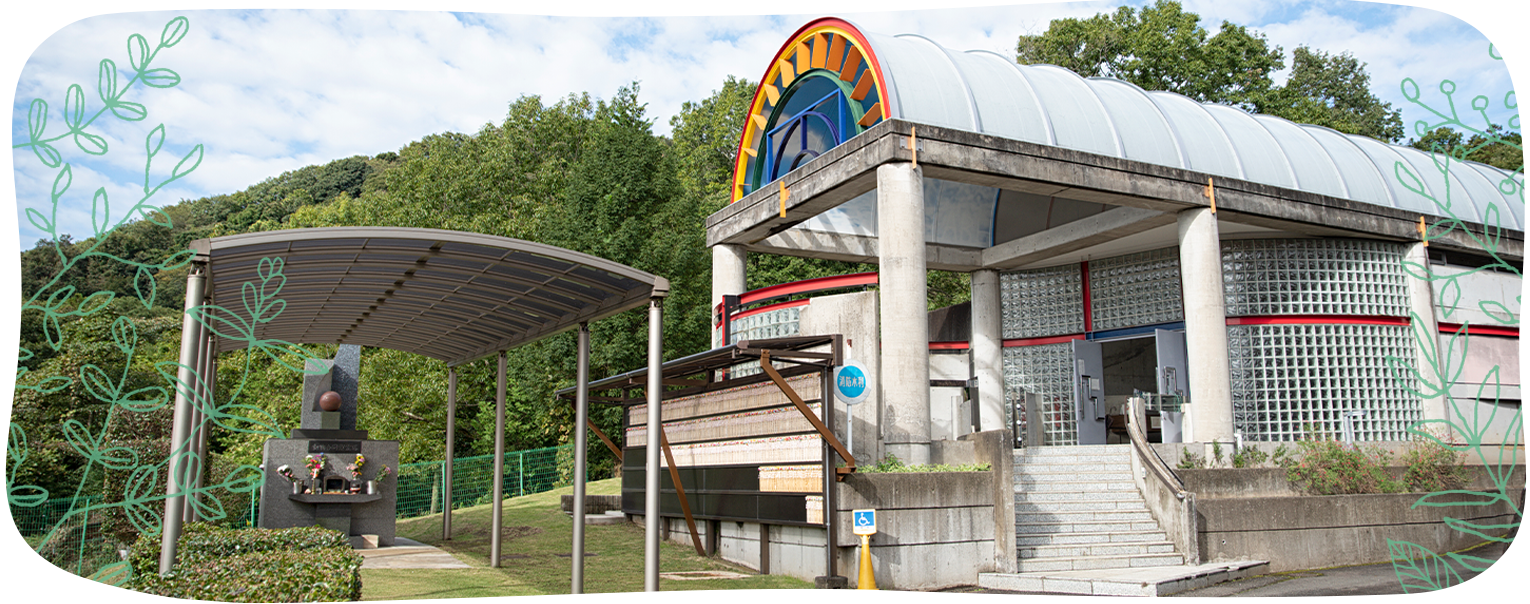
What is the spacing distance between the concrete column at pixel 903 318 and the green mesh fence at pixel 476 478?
14.4m

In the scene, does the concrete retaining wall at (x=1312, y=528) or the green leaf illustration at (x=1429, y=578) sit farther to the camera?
the concrete retaining wall at (x=1312, y=528)

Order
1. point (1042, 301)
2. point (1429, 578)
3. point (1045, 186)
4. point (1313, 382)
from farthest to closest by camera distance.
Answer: point (1042, 301), point (1313, 382), point (1045, 186), point (1429, 578)

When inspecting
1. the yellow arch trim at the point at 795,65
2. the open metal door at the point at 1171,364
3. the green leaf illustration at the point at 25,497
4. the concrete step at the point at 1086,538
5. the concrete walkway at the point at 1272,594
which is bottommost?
the concrete walkway at the point at 1272,594

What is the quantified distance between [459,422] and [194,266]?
90.9 feet

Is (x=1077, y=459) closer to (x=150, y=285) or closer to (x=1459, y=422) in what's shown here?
(x=1459, y=422)

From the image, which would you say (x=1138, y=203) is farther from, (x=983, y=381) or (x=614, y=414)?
(x=614, y=414)

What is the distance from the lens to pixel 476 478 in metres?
27.1

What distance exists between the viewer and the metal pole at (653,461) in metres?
8.76

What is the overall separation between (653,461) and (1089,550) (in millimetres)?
6233

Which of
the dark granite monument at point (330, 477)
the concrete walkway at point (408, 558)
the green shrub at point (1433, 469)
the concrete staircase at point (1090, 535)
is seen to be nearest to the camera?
the concrete staircase at point (1090, 535)

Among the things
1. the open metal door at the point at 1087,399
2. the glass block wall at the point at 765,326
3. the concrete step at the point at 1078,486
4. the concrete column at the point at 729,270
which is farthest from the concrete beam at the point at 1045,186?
the concrete step at the point at 1078,486

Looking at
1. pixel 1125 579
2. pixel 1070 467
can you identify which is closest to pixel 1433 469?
pixel 1070 467

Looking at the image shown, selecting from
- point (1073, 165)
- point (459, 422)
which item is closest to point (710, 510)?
point (1073, 165)

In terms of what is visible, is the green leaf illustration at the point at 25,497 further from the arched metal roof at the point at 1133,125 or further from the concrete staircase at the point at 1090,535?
the arched metal roof at the point at 1133,125
